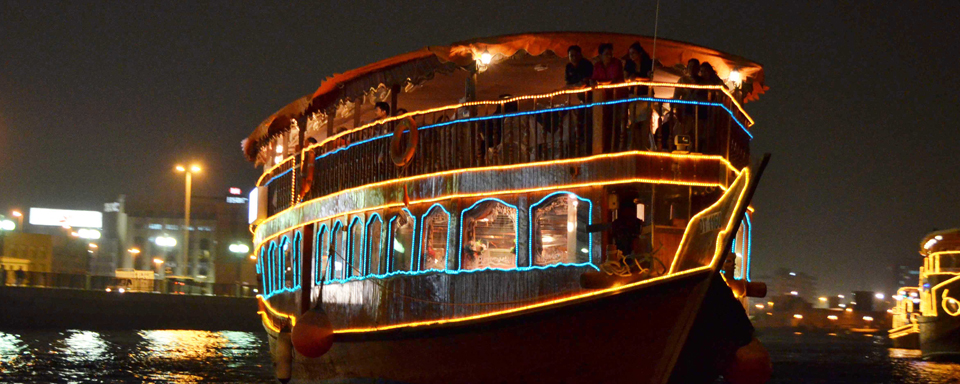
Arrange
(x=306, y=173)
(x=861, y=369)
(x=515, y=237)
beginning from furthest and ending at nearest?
(x=861, y=369)
(x=306, y=173)
(x=515, y=237)

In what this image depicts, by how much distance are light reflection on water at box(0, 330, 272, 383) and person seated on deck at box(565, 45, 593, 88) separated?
10.1 meters

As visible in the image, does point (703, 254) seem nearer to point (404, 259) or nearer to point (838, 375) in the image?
point (404, 259)

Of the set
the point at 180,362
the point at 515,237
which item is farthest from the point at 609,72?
the point at 180,362

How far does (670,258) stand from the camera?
10.1 meters

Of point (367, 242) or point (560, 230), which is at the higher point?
point (560, 230)

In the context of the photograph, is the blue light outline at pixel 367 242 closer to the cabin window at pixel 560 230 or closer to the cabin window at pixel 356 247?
the cabin window at pixel 356 247

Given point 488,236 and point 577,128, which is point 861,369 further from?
point 577,128

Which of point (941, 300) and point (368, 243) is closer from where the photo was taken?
point (368, 243)

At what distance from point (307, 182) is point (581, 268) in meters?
6.28

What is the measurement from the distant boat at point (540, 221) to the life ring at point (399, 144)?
25mm

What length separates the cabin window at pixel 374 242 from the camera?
12719 millimetres

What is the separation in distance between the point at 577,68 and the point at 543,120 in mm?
802

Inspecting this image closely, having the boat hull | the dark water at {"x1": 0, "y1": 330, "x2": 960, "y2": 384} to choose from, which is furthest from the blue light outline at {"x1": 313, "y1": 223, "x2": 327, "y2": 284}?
the boat hull

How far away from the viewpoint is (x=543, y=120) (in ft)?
34.6
